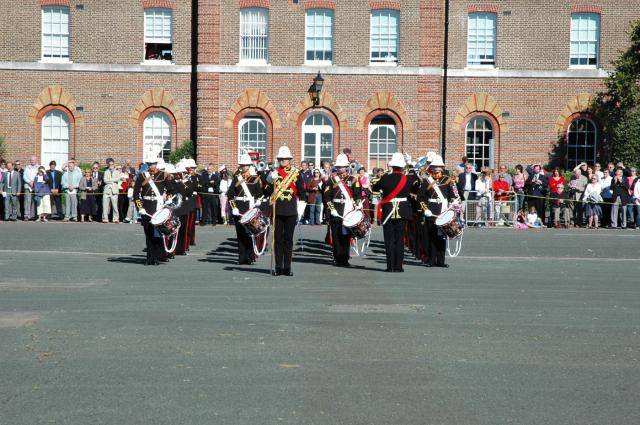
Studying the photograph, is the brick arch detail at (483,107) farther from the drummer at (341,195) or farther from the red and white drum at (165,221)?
the red and white drum at (165,221)

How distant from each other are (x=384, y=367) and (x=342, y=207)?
37.9 ft

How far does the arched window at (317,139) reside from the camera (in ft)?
129

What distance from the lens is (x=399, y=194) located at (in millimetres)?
20875

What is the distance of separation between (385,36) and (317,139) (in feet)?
13.6

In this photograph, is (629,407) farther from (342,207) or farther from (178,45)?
(178,45)

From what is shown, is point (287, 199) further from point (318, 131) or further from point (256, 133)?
point (256, 133)

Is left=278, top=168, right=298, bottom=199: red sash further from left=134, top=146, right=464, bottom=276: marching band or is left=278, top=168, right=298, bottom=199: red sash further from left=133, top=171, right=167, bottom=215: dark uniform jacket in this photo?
left=133, top=171, right=167, bottom=215: dark uniform jacket

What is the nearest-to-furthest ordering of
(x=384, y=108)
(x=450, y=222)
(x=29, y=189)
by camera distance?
(x=450, y=222) → (x=29, y=189) → (x=384, y=108)

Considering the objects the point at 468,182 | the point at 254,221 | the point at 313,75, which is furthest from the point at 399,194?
the point at 313,75

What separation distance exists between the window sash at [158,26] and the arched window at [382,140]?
7.56m

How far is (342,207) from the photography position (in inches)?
874

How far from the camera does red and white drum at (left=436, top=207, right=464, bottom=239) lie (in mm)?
21438

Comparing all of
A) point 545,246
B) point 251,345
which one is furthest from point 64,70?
point 251,345

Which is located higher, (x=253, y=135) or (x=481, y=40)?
(x=481, y=40)
